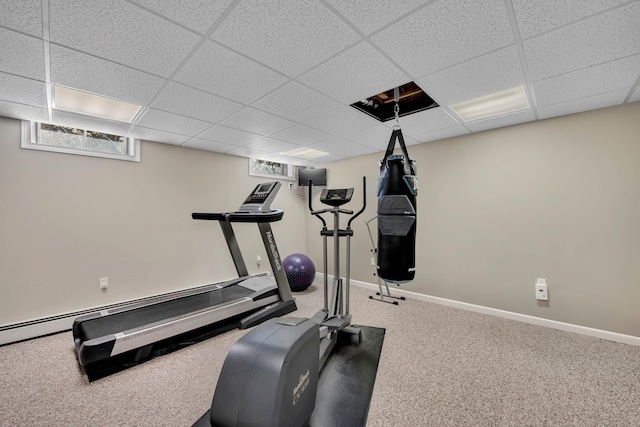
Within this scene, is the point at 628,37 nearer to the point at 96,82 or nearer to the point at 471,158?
Result: the point at 471,158

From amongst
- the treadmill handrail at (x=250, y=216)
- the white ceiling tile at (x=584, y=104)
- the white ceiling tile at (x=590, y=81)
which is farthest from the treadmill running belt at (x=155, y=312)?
the white ceiling tile at (x=584, y=104)

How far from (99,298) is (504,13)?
4.47 metres

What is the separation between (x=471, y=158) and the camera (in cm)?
332

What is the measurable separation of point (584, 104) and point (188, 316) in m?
4.32

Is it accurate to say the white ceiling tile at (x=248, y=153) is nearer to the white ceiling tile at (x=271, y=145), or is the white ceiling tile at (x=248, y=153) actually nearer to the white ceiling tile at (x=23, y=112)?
the white ceiling tile at (x=271, y=145)

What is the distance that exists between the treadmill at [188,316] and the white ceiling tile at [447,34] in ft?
6.16

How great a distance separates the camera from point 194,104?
236cm

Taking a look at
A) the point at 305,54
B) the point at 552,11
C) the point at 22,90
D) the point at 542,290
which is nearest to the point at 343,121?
the point at 305,54

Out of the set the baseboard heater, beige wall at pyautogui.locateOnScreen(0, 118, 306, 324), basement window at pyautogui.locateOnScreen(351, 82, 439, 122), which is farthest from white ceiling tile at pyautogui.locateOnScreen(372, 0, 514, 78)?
the baseboard heater

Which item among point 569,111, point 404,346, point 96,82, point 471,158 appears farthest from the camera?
point 471,158

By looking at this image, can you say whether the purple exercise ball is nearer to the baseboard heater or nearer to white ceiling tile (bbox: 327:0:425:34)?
the baseboard heater

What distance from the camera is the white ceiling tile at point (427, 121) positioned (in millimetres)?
2664

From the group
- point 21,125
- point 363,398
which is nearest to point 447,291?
point 363,398

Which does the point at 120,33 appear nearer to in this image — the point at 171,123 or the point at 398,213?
the point at 171,123
